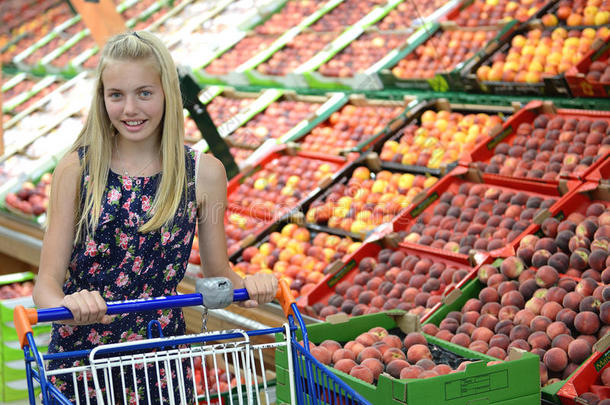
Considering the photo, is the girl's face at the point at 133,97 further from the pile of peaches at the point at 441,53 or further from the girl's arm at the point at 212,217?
the pile of peaches at the point at 441,53

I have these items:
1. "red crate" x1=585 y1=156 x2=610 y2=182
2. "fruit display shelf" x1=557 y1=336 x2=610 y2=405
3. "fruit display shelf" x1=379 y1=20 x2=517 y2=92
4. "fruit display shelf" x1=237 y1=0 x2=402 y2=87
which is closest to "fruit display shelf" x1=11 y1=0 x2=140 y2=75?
"fruit display shelf" x1=237 y1=0 x2=402 y2=87

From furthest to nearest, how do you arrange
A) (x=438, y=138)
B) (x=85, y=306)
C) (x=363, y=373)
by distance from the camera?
(x=438, y=138)
(x=363, y=373)
(x=85, y=306)

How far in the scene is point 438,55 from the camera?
5.38 meters

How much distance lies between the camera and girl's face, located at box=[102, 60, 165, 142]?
1.94 meters

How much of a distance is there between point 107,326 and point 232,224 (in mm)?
3134

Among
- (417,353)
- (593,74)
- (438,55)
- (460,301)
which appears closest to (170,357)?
(417,353)

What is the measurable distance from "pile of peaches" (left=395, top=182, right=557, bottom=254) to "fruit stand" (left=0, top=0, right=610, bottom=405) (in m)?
0.01

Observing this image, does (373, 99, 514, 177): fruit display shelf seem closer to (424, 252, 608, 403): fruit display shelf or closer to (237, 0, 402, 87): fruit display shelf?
(424, 252, 608, 403): fruit display shelf

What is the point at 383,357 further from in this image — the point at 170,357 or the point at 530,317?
the point at 170,357

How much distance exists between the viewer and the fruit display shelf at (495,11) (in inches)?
212

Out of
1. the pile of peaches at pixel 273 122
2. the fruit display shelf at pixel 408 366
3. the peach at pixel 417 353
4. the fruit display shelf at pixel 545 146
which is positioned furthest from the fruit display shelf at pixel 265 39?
the peach at pixel 417 353

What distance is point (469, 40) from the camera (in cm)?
564

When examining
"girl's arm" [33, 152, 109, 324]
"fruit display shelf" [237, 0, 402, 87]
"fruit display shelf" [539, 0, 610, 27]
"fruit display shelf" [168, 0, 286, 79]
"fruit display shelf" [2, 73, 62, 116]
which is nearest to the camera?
"girl's arm" [33, 152, 109, 324]

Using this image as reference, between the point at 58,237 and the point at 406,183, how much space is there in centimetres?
299
